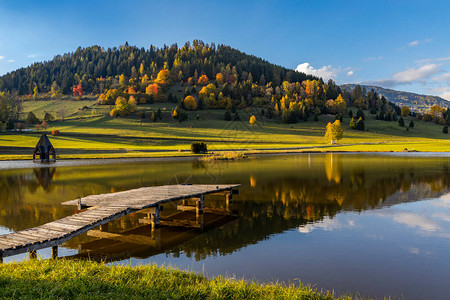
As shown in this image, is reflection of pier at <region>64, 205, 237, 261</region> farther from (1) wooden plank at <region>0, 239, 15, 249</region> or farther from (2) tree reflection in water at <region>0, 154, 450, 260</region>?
(1) wooden plank at <region>0, 239, 15, 249</region>

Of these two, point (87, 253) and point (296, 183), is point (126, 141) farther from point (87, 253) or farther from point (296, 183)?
point (87, 253)

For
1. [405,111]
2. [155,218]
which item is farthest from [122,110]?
[405,111]

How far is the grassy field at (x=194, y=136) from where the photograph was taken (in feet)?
236

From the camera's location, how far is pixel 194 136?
100250mm

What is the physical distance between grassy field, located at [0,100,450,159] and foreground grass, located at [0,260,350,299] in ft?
174

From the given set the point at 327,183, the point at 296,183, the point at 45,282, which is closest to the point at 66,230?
the point at 45,282

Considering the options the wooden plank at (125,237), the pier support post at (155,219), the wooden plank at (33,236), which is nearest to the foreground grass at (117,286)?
the wooden plank at (33,236)

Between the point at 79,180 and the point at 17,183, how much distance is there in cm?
529

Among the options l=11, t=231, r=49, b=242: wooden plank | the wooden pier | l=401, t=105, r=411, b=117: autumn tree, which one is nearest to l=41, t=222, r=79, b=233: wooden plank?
the wooden pier

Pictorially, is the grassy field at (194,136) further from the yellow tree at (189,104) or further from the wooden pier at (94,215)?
the wooden pier at (94,215)

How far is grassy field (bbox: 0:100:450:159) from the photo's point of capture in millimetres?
72062

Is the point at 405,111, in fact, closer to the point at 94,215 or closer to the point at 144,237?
the point at 144,237

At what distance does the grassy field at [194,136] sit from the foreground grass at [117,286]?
53064 mm

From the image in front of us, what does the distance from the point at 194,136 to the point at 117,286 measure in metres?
92.9
